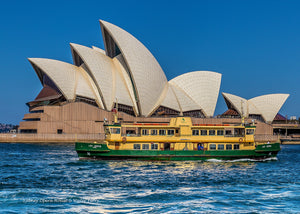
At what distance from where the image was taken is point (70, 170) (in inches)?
1131

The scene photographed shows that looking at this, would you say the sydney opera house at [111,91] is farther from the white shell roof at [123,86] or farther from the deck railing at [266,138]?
the deck railing at [266,138]

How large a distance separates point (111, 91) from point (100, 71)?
4.92 meters

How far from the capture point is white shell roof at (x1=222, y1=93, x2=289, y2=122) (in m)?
94.2

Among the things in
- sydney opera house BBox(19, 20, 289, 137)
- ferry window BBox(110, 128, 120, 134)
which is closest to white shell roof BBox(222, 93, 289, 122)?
sydney opera house BBox(19, 20, 289, 137)

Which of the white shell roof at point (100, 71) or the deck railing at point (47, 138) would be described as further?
the white shell roof at point (100, 71)

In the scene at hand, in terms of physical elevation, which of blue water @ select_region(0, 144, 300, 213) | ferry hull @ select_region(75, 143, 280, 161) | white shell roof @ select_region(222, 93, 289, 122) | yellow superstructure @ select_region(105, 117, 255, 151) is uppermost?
white shell roof @ select_region(222, 93, 289, 122)

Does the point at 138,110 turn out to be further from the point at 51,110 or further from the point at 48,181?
the point at 48,181

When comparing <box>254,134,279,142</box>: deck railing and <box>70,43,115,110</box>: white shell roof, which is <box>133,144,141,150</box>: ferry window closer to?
<box>70,43,115,110</box>: white shell roof

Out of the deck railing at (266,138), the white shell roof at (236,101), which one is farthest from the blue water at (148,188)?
the white shell roof at (236,101)

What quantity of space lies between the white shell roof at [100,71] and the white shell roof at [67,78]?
7.37 ft

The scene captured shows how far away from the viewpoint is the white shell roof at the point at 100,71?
79.8 metres

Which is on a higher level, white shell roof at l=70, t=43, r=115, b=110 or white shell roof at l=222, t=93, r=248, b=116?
white shell roof at l=70, t=43, r=115, b=110

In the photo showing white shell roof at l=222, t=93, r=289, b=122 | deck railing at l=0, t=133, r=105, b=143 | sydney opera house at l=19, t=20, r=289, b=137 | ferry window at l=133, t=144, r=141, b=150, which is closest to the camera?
ferry window at l=133, t=144, r=141, b=150

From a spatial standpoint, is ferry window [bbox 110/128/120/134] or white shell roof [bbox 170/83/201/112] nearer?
ferry window [bbox 110/128/120/134]
